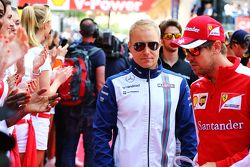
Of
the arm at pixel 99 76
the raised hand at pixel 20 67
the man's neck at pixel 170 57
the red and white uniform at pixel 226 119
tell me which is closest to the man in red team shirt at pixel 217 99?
the red and white uniform at pixel 226 119

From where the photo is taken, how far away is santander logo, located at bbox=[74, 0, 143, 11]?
425 inches

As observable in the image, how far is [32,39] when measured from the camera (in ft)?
18.6

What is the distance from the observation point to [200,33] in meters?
3.99

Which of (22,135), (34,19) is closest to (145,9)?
(34,19)

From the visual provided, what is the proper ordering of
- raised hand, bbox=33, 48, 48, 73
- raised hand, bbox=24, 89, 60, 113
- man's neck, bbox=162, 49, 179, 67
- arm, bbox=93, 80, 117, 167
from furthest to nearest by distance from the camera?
man's neck, bbox=162, 49, 179, 67 → raised hand, bbox=33, 48, 48, 73 → arm, bbox=93, 80, 117, 167 → raised hand, bbox=24, 89, 60, 113

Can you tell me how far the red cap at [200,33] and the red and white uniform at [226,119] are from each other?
23cm

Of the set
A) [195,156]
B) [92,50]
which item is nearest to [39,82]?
[195,156]

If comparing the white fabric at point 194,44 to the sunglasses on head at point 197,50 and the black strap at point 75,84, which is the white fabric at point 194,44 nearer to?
the sunglasses on head at point 197,50

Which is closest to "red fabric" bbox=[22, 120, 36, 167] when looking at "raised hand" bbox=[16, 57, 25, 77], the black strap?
"raised hand" bbox=[16, 57, 25, 77]

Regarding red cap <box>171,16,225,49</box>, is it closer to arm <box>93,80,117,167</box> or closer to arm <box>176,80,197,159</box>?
arm <box>176,80,197,159</box>

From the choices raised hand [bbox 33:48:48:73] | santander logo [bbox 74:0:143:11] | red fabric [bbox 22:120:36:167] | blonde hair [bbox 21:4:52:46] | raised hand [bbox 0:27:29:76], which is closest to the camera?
raised hand [bbox 0:27:29:76]

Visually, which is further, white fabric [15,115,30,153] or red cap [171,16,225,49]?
white fabric [15,115,30,153]

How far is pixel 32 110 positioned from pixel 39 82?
1.17 m

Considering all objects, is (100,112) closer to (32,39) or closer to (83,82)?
A: (32,39)
